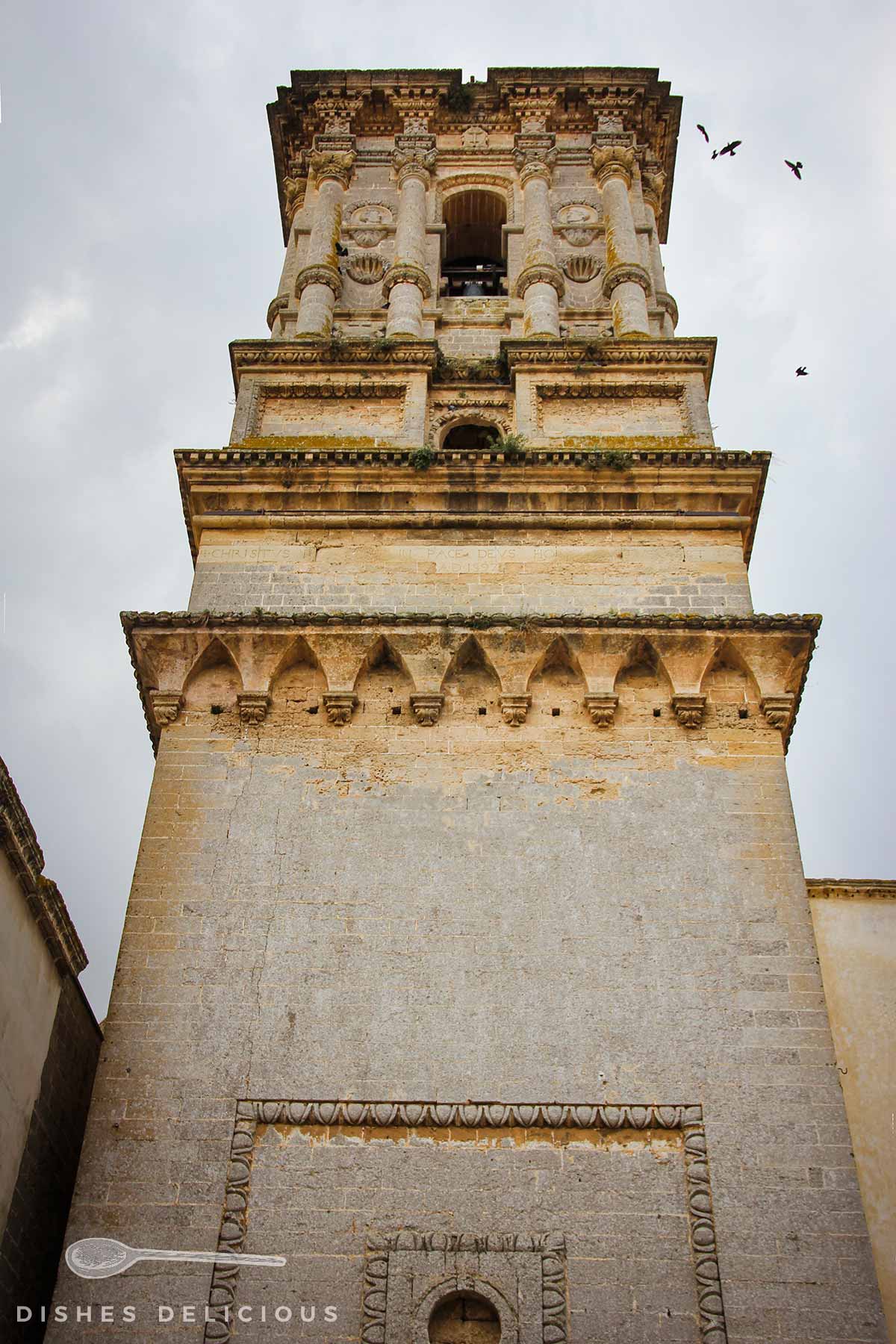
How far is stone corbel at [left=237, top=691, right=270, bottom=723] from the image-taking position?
1084 centimetres

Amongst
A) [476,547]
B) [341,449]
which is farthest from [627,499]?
[341,449]

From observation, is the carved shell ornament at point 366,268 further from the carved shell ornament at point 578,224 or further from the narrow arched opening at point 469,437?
the narrow arched opening at point 469,437

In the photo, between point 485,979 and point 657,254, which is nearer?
point 485,979

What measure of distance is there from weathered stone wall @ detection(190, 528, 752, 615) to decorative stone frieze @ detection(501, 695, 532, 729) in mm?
1238

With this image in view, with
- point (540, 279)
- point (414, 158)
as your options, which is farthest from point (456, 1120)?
point (414, 158)

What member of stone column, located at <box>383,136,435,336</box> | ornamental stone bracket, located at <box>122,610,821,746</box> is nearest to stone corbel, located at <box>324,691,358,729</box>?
ornamental stone bracket, located at <box>122,610,821,746</box>

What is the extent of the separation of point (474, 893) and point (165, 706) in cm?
309

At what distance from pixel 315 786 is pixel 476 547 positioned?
3.28m

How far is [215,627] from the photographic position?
11.2 m

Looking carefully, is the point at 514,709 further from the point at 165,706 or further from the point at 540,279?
the point at 540,279

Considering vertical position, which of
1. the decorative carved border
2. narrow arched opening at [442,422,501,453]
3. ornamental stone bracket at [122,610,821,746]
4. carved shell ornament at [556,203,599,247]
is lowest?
the decorative carved border

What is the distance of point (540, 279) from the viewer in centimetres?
1716

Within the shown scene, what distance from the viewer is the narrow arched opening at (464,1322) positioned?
7863mm

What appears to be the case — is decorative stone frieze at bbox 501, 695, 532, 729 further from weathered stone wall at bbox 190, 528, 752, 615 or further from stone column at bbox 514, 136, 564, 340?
stone column at bbox 514, 136, 564, 340
